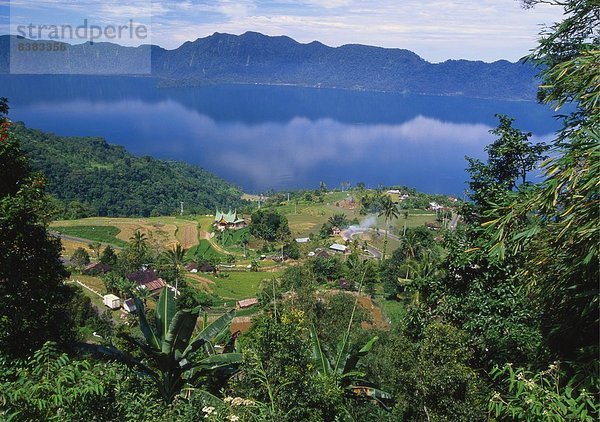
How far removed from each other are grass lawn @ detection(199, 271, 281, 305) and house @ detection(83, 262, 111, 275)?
A: 20.0 ft

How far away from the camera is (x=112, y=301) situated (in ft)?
72.9

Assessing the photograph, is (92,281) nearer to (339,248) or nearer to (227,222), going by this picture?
(227,222)

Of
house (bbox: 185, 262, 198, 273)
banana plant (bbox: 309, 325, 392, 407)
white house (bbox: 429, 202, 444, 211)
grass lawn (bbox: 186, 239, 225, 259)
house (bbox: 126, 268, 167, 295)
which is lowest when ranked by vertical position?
grass lawn (bbox: 186, 239, 225, 259)

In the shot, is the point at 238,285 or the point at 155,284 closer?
the point at 155,284

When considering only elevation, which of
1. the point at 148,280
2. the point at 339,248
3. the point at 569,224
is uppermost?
the point at 569,224

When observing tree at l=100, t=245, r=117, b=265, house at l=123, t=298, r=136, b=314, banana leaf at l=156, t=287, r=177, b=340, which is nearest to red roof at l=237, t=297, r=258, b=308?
house at l=123, t=298, r=136, b=314

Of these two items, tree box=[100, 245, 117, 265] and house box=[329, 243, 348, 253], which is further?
house box=[329, 243, 348, 253]

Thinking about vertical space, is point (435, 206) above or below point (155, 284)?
above

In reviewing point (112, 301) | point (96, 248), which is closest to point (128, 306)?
point (112, 301)

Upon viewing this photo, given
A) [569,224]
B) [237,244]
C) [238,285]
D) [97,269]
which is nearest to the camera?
[569,224]

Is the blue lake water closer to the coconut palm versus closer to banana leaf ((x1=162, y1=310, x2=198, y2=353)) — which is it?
the coconut palm

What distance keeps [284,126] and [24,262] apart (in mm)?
118056

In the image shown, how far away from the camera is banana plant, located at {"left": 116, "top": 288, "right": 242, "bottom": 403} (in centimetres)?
486

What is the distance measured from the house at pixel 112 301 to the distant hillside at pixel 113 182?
2245cm
